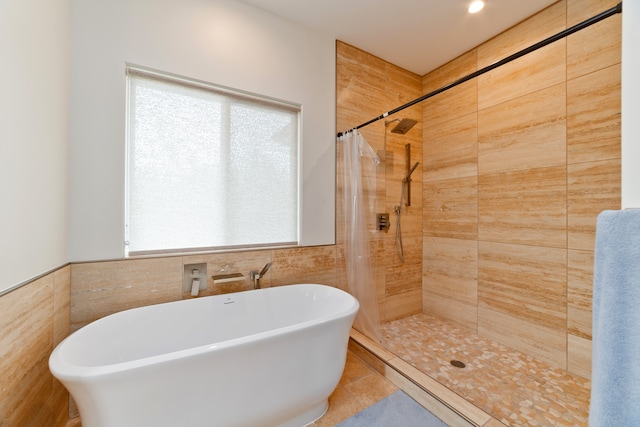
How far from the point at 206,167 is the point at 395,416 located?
2.03 meters

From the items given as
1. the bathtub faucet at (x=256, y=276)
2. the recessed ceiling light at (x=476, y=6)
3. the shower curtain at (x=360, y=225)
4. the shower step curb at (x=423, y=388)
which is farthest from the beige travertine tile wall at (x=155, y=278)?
the recessed ceiling light at (x=476, y=6)

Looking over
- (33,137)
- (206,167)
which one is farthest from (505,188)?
(33,137)

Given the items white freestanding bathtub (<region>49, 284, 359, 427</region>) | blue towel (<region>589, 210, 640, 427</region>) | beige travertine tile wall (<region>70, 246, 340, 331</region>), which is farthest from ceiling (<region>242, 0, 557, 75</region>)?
white freestanding bathtub (<region>49, 284, 359, 427</region>)

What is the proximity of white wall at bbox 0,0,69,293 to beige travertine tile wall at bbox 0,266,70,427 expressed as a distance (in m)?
0.08

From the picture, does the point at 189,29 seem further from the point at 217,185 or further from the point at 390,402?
the point at 390,402

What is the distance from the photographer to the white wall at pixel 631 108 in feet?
1.94

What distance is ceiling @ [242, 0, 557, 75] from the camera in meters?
1.82

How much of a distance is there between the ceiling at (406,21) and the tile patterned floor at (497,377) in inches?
108

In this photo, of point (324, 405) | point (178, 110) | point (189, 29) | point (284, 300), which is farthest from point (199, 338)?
point (189, 29)

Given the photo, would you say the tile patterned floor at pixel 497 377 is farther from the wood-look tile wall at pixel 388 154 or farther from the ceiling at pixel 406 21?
the ceiling at pixel 406 21

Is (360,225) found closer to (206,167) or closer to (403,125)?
(403,125)

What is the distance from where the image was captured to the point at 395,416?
139 centimetres

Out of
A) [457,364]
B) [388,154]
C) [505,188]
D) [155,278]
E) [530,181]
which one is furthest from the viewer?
[388,154]

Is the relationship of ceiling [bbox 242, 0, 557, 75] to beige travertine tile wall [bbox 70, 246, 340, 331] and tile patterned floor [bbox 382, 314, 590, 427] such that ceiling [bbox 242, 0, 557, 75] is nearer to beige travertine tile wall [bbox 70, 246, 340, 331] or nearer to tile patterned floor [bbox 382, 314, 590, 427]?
beige travertine tile wall [bbox 70, 246, 340, 331]
